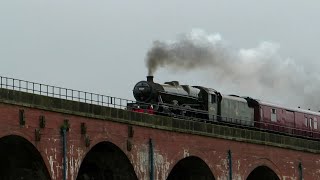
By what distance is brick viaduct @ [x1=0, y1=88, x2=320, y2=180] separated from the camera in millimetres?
45062

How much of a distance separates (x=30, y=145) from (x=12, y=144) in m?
1.19

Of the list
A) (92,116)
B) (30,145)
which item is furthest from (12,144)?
(92,116)

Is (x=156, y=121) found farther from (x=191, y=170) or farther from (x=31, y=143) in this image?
(x=31, y=143)

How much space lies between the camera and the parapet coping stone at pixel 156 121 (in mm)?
44656

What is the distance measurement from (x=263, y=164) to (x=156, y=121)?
39.0ft

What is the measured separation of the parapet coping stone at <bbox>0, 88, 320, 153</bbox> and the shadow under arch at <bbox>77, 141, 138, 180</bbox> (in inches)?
76.4

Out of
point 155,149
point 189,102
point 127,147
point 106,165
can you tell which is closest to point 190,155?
point 155,149

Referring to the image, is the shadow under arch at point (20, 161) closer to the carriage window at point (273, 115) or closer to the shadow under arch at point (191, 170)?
the shadow under arch at point (191, 170)

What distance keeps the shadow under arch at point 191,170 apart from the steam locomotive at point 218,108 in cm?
312

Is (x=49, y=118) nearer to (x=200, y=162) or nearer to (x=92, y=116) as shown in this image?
(x=92, y=116)

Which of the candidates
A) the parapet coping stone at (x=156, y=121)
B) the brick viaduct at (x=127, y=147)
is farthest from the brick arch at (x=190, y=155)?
the parapet coping stone at (x=156, y=121)

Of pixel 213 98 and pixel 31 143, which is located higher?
pixel 213 98

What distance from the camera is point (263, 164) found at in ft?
203

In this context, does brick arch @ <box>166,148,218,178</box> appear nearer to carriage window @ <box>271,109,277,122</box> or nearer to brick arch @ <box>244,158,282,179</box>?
brick arch @ <box>244,158,282,179</box>
